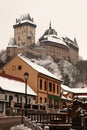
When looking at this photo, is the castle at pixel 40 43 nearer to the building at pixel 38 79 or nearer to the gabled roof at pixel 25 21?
the gabled roof at pixel 25 21

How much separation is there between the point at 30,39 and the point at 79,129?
149926 mm

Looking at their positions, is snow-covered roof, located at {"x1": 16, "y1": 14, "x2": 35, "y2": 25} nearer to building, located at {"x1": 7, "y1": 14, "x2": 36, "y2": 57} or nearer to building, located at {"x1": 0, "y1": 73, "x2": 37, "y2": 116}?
building, located at {"x1": 7, "y1": 14, "x2": 36, "y2": 57}

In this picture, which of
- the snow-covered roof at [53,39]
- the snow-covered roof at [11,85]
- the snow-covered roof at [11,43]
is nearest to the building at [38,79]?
the snow-covered roof at [11,85]

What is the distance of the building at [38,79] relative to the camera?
178ft

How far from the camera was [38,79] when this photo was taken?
179 ft

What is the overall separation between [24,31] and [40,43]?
14.1 meters

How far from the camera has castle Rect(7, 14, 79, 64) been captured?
161000 mm

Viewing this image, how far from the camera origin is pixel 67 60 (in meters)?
171

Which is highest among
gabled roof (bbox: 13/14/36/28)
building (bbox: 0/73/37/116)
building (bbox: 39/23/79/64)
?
gabled roof (bbox: 13/14/36/28)

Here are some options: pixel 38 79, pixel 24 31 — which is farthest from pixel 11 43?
pixel 38 79

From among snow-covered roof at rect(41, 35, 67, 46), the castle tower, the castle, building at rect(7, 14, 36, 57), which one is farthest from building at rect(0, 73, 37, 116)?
the castle tower

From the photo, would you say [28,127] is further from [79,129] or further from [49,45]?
[49,45]

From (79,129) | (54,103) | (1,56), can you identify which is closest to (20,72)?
(54,103)

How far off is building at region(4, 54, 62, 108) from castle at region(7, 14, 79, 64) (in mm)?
96849
